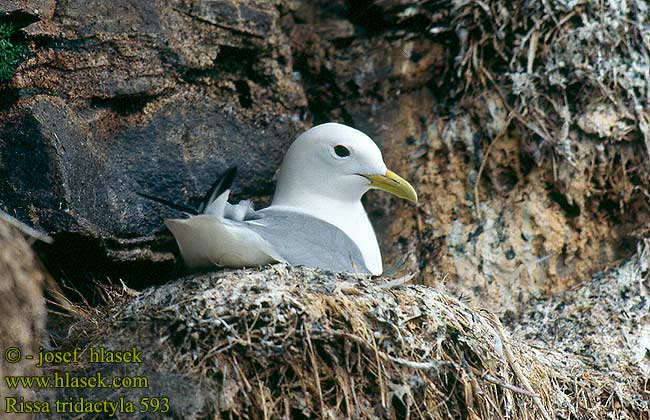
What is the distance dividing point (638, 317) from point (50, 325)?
81.1 inches

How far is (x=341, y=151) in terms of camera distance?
11.6 ft

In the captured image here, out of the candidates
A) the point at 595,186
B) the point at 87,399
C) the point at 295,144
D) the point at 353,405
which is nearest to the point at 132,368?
the point at 87,399

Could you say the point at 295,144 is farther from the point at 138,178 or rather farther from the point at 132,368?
the point at 132,368

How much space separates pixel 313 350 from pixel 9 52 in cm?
149

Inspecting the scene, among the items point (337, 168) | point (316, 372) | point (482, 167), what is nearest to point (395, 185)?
point (337, 168)

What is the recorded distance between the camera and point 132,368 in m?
2.69

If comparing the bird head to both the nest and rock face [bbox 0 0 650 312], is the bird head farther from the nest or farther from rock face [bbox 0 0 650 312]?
the nest

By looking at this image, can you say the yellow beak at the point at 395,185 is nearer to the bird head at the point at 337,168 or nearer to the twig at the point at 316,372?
the bird head at the point at 337,168

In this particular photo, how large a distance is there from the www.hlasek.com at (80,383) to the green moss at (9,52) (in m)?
1.01

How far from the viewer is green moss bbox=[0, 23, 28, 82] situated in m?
3.27

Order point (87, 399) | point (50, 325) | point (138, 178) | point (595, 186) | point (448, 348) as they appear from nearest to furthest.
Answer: point (87, 399)
point (448, 348)
point (50, 325)
point (138, 178)
point (595, 186)

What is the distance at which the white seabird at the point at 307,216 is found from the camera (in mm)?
2941

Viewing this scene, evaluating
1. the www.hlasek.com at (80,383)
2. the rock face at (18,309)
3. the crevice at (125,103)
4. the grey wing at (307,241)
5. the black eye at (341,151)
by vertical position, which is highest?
the black eye at (341,151)

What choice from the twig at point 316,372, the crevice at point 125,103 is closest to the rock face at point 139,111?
the crevice at point 125,103
